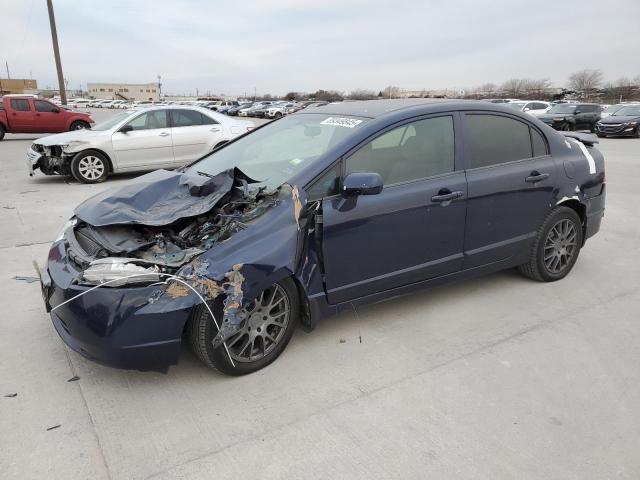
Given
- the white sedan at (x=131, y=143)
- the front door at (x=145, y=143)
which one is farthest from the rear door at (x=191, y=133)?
the front door at (x=145, y=143)

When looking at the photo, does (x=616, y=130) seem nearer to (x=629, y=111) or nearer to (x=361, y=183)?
(x=629, y=111)

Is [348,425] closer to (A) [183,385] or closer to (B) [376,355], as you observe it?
(B) [376,355]

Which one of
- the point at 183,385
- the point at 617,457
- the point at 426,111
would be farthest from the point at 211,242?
the point at 617,457

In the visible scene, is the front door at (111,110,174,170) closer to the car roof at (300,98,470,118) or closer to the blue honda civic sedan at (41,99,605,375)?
the blue honda civic sedan at (41,99,605,375)

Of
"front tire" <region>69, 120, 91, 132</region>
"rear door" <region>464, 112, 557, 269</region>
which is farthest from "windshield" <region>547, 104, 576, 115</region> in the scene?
"rear door" <region>464, 112, 557, 269</region>

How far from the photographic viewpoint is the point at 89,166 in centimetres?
930

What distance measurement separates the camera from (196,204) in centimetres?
316

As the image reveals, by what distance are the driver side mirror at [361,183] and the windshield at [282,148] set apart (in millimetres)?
327

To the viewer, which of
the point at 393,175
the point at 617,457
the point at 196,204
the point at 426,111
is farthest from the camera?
the point at 426,111

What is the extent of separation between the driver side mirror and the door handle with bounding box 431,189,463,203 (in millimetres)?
578

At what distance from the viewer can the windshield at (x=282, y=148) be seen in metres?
3.32

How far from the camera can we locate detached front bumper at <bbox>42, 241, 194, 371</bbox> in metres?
2.52

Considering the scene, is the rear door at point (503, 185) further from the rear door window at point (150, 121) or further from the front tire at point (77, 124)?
the front tire at point (77, 124)

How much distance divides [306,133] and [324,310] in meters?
1.41
